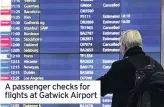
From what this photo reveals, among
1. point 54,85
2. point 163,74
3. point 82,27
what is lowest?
point 54,85

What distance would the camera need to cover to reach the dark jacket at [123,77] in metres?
2.73

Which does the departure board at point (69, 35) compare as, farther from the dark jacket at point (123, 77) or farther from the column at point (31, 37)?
the dark jacket at point (123, 77)

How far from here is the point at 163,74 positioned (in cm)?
254

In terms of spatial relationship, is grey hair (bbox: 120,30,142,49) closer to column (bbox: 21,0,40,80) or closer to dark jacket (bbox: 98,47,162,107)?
dark jacket (bbox: 98,47,162,107)

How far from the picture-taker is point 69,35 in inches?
154

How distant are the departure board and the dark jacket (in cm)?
109

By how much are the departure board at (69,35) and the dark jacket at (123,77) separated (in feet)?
3.59

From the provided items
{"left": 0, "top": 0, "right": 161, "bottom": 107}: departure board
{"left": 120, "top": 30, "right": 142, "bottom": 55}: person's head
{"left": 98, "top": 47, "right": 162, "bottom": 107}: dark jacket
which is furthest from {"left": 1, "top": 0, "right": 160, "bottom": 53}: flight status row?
{"left": 98, "top": 47, "right": 162, "bottom": 107}: dark jacket

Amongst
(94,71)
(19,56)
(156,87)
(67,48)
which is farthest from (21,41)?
(156,87)

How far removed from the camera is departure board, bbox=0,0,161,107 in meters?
3.87

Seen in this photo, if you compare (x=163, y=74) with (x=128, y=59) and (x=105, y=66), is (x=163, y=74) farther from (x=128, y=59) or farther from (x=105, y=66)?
(x=105, y=66)

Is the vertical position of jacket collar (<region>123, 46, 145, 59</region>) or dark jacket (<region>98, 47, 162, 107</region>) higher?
jacket collar (<region>123, 46, 145, 59</region>)

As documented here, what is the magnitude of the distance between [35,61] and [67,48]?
1.13 ft

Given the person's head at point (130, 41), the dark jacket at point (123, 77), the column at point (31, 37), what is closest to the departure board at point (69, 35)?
the column at point (31, 37)
